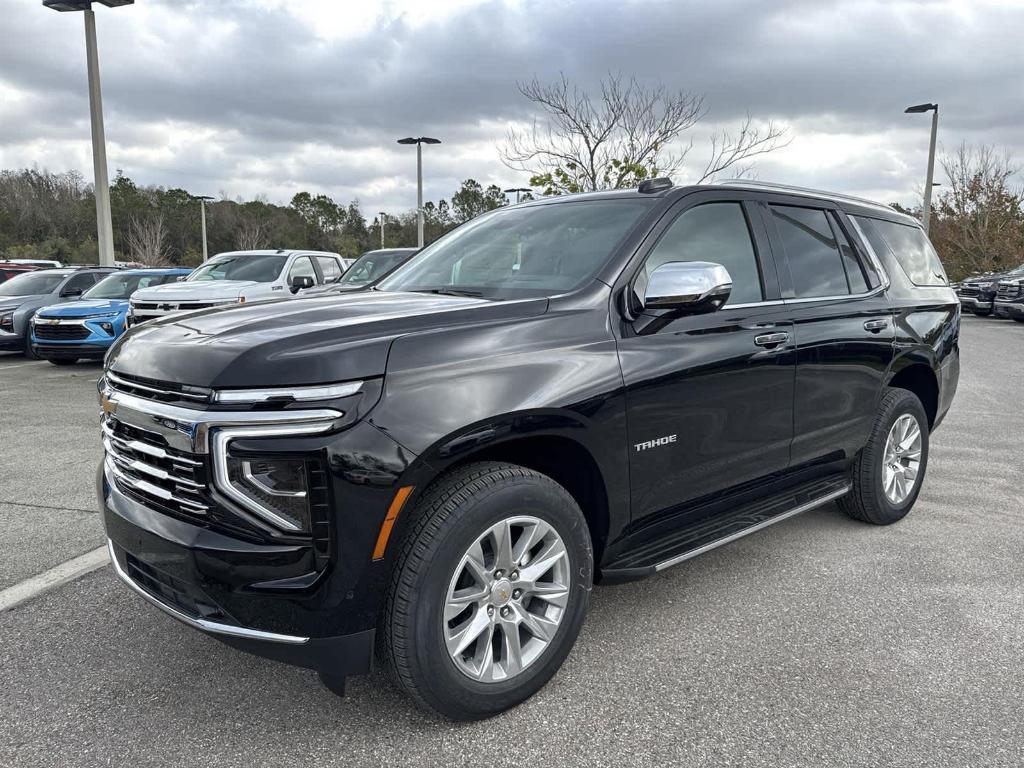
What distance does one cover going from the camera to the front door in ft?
9.62

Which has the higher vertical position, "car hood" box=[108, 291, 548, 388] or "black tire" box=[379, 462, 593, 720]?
"car hood" box=[108, 291, 548, 388]

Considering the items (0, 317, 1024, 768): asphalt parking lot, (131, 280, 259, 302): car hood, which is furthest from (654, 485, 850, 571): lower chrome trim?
(131, 280, 259, 302): car hood

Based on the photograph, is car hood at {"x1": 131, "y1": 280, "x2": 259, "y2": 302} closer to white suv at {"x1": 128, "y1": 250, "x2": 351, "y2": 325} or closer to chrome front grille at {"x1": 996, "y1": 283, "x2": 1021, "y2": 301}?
white suv at {"x1": 128, "y1": 250, "x2": 351, "y2": 325}

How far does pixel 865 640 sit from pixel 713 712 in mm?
905

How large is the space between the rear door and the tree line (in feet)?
113

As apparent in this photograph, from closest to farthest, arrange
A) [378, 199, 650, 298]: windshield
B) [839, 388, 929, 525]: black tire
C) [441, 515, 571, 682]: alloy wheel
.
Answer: [441, 515, 571, 682]: alloy wheel, [378, 199, 650, 298]: windshield, [839, 388, 929, 525]: black tire

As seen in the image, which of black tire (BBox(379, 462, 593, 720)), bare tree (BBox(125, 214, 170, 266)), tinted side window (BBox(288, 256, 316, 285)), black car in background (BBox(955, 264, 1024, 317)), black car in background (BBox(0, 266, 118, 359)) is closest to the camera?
black tire (BBox(379, 462, 593, 720))

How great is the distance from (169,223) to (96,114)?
159 ft

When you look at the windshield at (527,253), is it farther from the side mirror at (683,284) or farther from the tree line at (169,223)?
the tree line at (169,223)

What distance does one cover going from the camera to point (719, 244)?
11.4ft

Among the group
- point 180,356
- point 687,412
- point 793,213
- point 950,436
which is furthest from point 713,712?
point 950,436

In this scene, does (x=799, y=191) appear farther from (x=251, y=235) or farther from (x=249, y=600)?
(x=251, y=235)

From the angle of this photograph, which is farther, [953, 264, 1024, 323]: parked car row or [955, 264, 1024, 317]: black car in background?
A: [955, 264, 1024, 317]: black car in background

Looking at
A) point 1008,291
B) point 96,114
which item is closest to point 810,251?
point 96,114
